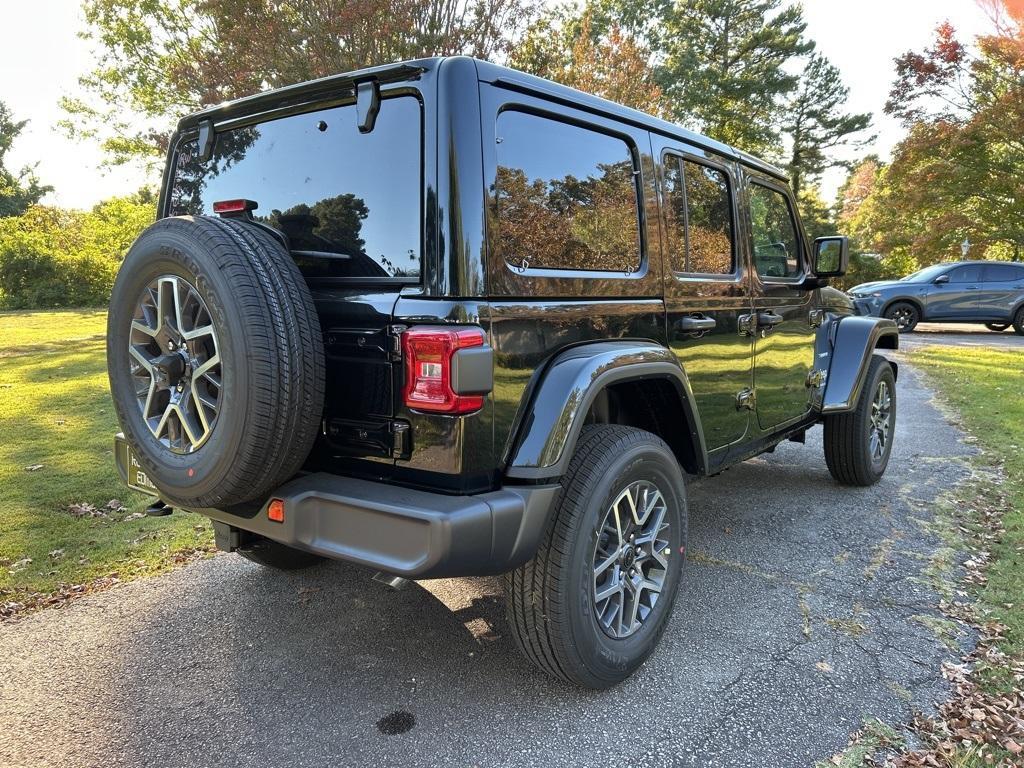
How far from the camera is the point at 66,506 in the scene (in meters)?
4.21

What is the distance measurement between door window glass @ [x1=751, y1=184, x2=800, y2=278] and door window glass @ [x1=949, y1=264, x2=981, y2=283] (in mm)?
13230

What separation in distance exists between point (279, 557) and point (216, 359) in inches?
61.9

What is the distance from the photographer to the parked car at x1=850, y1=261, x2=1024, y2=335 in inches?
584

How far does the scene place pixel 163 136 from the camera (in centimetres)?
1281

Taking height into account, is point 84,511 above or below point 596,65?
Result: below

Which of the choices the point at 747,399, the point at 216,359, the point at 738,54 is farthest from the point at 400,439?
the point at 738,54

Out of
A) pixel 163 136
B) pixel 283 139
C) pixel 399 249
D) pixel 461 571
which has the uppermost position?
pixel 163 136

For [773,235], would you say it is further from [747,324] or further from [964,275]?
[964,275]

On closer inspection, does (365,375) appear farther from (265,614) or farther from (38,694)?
(38,694)

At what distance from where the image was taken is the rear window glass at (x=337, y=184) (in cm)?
214

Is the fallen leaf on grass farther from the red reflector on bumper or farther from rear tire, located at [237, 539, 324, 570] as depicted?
the red reflector on bumper

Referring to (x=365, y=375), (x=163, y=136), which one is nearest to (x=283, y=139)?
(x=365, y=375)

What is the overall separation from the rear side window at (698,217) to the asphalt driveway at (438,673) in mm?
1539

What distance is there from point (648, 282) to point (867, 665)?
1686 millimetres
